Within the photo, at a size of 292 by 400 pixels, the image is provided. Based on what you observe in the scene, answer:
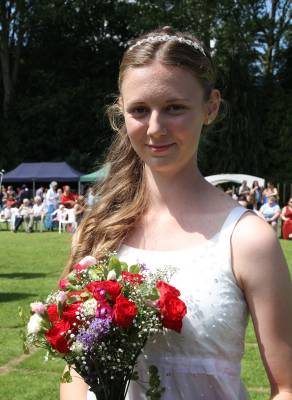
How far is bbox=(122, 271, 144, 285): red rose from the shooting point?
175cm

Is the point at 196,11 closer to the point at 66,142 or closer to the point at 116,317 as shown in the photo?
the point at 66,142

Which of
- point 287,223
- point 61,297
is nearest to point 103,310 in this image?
point 61,297

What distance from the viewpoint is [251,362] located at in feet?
19.9

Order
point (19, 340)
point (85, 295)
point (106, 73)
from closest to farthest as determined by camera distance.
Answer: point (85, 295) → point (19, 340) → point (106, 73)

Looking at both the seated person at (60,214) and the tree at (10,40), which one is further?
the tree at (10,40)

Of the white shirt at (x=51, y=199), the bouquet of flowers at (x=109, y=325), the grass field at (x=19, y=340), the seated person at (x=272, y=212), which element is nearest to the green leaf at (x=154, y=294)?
the bouquet of flowers at (x=109, y=325)

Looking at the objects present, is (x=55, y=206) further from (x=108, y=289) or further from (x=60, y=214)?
(x=108, y=289)

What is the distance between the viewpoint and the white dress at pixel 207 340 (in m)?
1.80

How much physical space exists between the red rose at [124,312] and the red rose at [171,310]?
0.07 meters

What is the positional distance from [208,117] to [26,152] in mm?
39065

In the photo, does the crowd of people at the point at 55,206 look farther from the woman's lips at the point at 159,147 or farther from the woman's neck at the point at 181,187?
the woman's lips at the point at 159,147

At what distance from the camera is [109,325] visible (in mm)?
1664

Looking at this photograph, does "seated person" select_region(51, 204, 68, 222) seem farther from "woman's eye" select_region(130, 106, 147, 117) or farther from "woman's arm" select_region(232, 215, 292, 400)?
"woman's arm" select_region(232, 215, 292, 400)

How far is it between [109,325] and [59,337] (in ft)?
0.46
